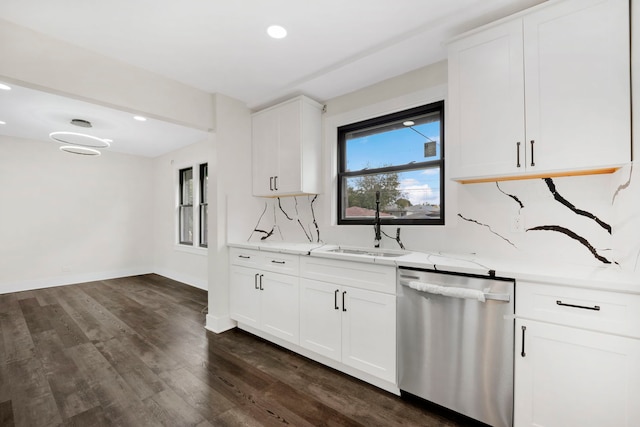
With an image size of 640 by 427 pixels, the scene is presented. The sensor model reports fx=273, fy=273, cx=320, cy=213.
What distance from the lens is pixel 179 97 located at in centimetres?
290

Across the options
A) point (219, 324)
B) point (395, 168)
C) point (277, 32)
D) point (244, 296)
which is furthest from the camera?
point (219, 324)

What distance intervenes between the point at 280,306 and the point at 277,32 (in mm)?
2350

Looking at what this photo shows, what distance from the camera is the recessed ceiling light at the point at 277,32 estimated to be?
2041 millimetres

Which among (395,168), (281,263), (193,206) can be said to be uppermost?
(395,168)

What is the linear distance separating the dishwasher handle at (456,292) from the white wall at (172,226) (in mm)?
4090

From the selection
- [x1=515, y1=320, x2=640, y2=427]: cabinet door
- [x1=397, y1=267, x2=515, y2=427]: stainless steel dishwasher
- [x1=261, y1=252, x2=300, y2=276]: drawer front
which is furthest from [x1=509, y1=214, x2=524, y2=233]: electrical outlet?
[x1=261, y1=252, x2=300, y2=276]: drawer front

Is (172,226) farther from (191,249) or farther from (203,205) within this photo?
(203,205)

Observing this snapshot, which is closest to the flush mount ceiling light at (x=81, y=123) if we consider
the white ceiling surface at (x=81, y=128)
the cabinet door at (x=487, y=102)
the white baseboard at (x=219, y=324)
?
the white ceiling surface at (x=81, y=128)

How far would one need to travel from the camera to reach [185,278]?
210 inches

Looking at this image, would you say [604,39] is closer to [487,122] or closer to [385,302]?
[487,122]

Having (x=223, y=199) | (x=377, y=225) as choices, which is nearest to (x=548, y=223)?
(x=377, y=225)

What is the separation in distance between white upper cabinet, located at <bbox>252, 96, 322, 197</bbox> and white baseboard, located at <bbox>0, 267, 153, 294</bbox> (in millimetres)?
4567

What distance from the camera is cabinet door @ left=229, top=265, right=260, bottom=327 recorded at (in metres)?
2.87

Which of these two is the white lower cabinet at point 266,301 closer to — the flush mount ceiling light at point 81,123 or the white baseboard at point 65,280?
the flush mount ceiling light at point 81,123
